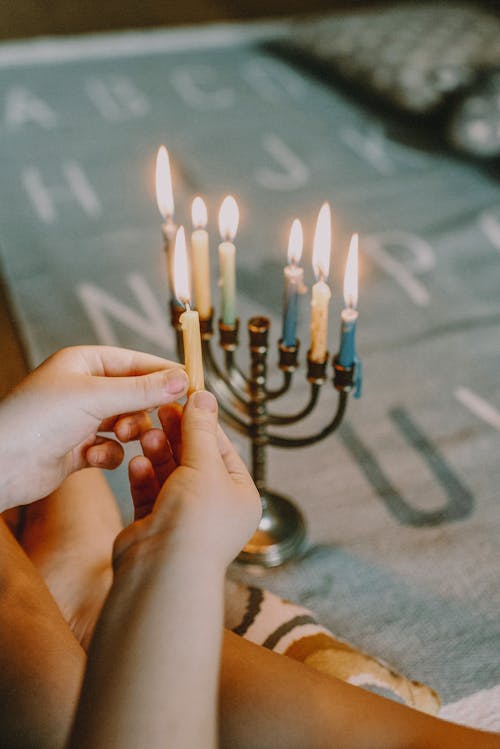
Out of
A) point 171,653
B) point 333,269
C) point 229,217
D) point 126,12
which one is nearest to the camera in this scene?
point 171,653

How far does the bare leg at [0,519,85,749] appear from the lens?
485 mm

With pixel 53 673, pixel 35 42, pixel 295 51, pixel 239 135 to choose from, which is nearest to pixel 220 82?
pixel 295 51

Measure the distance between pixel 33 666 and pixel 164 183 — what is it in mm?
442

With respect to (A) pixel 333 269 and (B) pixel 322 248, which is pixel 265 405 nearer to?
(B) pixel 322 248

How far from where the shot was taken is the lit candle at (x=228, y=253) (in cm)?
63

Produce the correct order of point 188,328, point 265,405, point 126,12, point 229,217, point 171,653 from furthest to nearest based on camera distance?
point 126,12 → point 265,405 → point 229,217 → point 188,328 → point 171,653

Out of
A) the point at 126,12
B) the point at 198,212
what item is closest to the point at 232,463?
the point at 198,212

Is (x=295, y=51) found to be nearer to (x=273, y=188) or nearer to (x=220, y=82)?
(x=220, y=82)

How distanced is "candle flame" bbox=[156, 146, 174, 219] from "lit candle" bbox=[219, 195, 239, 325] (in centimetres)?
5

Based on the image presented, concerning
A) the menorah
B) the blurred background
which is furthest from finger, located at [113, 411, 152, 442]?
the blurred background

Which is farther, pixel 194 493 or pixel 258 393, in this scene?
pixel 258 393

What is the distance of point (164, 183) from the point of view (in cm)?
66

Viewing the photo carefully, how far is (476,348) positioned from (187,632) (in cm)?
85

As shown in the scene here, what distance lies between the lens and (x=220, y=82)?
Answer: 2.13 m
